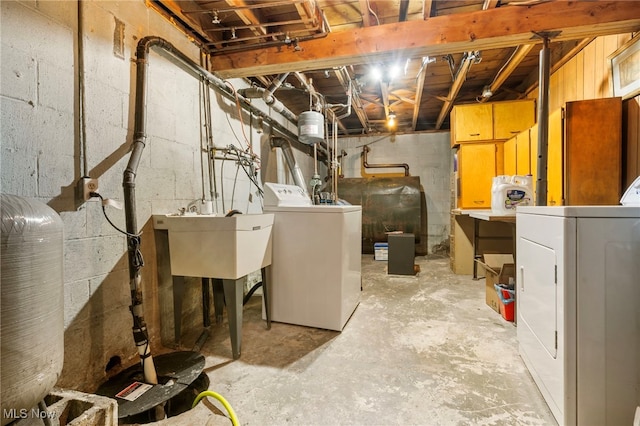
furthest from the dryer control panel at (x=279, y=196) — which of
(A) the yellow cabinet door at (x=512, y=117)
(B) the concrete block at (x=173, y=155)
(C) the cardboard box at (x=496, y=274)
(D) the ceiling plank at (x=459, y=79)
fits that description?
(A) the yellow cabinet door at (x=512, y=117)

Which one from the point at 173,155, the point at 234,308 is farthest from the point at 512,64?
the point at 234,308

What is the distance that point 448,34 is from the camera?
1.99m

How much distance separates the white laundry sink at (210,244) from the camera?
1.66m

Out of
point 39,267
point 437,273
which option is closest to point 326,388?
point 39,267

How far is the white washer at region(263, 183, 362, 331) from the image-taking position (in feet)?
6.76

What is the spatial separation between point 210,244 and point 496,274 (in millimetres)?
2360

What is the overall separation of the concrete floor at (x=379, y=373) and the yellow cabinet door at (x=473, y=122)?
7.59 feet

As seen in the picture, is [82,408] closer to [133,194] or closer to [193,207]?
[133,194]

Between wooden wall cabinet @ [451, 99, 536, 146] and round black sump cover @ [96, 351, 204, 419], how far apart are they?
12.9ft

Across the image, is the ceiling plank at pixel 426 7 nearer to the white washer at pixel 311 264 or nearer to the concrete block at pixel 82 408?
the white washer at pixel 311 264

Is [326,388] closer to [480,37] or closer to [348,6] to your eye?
[480,37]

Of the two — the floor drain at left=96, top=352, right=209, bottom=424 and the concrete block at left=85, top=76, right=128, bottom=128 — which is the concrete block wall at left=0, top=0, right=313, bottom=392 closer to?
the concrete block at left=85, top=76, right=128, bottom=128

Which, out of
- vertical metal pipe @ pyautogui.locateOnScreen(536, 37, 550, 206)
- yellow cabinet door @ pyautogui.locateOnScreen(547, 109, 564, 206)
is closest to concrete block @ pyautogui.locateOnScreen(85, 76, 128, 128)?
vertical metal pipe @ pyautogui.locateOnScreen(536, 37, 550, 206)

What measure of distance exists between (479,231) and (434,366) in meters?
2.49
